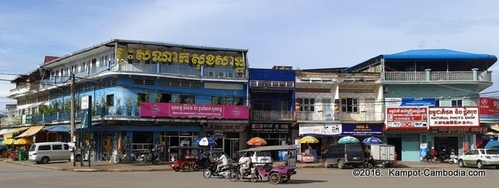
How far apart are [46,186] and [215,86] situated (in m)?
23.5

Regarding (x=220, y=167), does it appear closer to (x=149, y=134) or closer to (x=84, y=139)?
(x=149, y=134)

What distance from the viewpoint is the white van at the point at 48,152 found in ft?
139

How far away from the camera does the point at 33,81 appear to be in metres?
56.2

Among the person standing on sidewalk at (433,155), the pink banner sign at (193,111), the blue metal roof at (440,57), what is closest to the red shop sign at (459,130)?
the person standing on sidewalk at (433,155)

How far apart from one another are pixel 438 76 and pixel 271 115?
1408cm

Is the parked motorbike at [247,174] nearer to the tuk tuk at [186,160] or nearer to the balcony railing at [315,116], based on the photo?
the tuk tuk at [186,160]

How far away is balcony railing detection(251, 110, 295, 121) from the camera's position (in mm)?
44156

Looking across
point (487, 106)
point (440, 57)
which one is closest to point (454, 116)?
point (487, 106)

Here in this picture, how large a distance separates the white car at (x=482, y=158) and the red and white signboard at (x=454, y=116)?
641cm

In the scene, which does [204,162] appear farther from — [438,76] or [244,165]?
[438,76]

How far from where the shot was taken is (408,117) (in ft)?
145

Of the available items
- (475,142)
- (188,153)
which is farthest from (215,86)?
(475,142)

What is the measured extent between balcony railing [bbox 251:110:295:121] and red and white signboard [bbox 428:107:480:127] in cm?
1120

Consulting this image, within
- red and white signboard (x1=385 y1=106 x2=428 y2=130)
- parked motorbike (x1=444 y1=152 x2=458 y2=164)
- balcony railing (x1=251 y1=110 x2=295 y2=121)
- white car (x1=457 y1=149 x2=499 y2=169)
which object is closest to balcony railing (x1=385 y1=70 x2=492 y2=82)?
red and white signboard (x1=385 y1=106 x2=428 y2=130)
